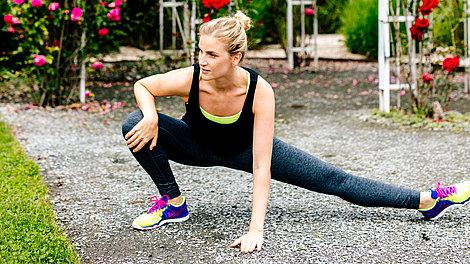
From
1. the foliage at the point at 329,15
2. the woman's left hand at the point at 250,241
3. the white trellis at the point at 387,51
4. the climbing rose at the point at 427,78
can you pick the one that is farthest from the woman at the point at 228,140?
the foliage at the point at 329,15

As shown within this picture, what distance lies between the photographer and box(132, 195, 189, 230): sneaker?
3.71 meters

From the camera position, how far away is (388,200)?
12.1ft

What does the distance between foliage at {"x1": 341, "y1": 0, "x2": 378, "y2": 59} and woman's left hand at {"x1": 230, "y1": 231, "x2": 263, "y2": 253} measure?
929cm

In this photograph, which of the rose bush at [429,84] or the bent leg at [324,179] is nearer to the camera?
the bent leg at [324,179]

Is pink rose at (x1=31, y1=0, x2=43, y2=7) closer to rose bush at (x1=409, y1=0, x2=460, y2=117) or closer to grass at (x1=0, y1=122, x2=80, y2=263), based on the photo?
grass at (x1=0, y1=122, x2=80, y2=263)

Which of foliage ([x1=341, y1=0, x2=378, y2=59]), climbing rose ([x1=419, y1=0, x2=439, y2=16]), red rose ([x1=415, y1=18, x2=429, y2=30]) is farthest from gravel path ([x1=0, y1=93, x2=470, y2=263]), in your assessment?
foliage ([x1=341, y1=0, x2=378, y2=59])

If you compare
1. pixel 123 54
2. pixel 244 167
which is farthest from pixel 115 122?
pixel 123 54

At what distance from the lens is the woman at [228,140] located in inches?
133

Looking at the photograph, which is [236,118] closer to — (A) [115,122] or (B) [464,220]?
(B) [464,220]

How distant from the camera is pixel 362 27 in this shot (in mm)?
12820

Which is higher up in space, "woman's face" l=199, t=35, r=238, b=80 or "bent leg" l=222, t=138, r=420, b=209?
"woman's face" l=199, t=35, r=238, b=80

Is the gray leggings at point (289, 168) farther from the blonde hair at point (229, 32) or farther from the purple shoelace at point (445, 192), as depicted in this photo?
the blonde hair at point (229, 32)

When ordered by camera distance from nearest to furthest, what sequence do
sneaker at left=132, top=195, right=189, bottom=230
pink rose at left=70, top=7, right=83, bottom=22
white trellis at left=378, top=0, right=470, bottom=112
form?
sneaker at left=132, top=195, right=189, bottom=230, white trellis at left=378, top=0, right=470, bottom=112, pink rose at left=70, top=7, right=83, bottom=22

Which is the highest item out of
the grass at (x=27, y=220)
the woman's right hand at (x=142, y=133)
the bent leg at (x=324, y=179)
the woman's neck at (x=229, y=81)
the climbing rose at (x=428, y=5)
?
the climbing rose at (x=428, y=5)
